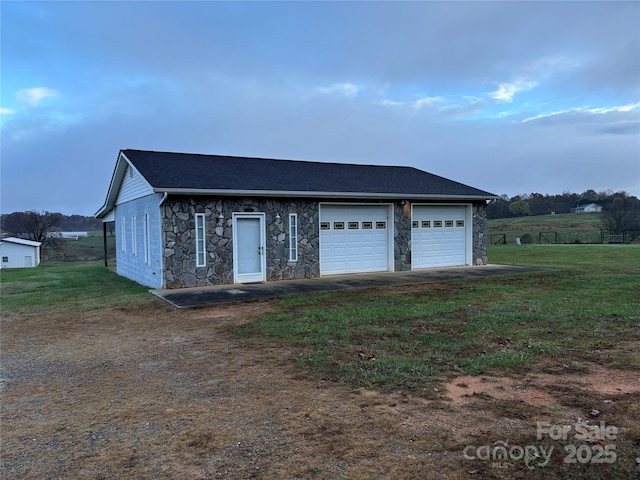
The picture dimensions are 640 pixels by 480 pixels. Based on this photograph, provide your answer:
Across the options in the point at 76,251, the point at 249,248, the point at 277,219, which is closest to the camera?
the point at 249,248

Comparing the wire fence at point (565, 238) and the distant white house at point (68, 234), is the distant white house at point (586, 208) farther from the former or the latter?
the distant white house at point (68, 234)

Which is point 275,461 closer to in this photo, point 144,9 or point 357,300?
point 357,300

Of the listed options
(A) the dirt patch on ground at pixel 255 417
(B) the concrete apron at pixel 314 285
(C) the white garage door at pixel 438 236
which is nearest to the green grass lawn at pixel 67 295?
(B) the concrete apron at pixel 314 285

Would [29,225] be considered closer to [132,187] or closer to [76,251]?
[76,251]

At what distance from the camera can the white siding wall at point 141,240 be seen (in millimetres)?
11805

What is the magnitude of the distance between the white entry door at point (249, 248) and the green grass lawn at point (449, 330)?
9.90ft

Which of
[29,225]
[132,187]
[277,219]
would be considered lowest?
[277,219]

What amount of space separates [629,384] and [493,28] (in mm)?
15047

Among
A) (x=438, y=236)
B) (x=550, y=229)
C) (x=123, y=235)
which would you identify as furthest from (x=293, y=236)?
(x=550, y=229)

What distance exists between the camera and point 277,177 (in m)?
14.0

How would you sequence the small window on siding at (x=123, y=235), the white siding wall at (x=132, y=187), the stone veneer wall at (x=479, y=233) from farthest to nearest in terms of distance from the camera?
the small window on siding at (x=123, y=235), the stone veneer wall at (x=479, y=233), the white siding wall at (x=132, y=187)

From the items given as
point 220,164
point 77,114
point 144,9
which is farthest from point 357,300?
point 77,114

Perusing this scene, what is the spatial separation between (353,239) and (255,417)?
10.9m

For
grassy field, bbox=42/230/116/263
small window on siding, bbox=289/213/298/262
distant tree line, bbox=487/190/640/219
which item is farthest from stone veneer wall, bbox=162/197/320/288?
distant tree line, bbox=487/190/640/219
